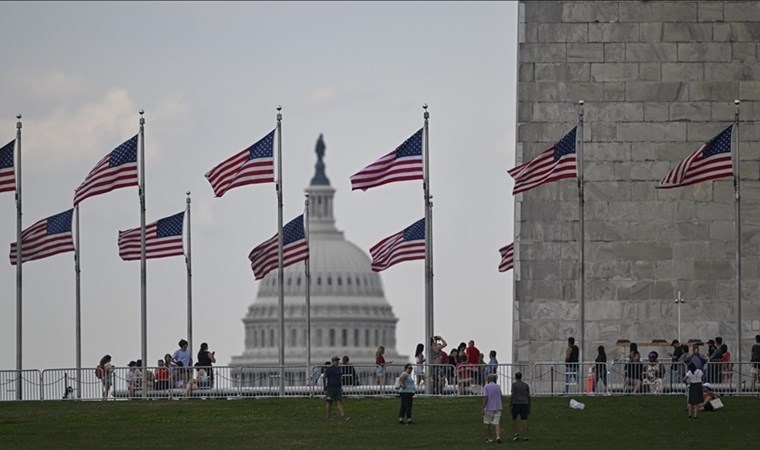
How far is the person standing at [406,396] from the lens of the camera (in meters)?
60.2

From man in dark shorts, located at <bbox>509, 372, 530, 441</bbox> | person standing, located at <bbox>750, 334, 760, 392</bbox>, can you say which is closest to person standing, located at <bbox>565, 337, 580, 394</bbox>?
person standing, located at <bbox>750, 334, 760, 392</bbox>

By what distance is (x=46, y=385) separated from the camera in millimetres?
72875

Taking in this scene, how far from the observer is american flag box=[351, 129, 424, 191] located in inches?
2822

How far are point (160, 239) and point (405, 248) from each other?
26.0 ft

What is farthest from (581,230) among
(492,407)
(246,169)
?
(492,407)

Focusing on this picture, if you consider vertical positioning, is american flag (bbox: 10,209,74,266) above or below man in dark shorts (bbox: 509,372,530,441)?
above

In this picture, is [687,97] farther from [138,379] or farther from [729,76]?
[138,379]

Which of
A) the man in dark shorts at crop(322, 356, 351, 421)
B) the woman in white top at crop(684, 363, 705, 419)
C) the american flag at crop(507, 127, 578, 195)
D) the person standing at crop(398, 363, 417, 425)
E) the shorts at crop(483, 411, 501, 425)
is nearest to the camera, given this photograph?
the shorts at crop(483, 411, 501, 425)

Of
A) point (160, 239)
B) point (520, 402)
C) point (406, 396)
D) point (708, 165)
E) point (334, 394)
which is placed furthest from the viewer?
point (160, 239)

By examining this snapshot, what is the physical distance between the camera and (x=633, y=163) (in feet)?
261

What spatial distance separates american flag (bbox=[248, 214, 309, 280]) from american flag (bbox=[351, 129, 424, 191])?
6609 mm

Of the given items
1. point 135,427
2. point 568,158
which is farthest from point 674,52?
point 135,427

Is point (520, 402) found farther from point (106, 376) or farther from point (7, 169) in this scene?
point (7, 169)

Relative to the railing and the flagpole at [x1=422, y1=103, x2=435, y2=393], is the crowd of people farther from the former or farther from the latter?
the flagpole at [x1=422, y1=103, x2=435, y2=393]
